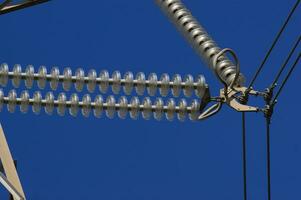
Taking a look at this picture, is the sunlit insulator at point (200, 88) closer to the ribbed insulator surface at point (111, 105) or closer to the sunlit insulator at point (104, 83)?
the ribbed insulator surface at point (111, 105)

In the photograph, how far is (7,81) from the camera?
125 inches

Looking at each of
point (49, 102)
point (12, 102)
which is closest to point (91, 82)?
point (49, 102)

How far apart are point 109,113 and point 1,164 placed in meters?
0.34

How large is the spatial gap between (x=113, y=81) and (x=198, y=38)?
36 centimetres

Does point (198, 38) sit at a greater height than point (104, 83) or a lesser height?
greater

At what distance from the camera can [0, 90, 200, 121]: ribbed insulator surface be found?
3.18m

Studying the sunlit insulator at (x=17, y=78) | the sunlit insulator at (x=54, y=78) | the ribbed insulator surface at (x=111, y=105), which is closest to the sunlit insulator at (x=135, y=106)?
the ribbed insulator surface at (x=111, y=105)

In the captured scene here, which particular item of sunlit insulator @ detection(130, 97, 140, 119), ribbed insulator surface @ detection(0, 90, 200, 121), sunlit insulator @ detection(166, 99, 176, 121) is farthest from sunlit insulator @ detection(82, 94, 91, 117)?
sunlit insulator @ detection(166, 99, 176, 121)

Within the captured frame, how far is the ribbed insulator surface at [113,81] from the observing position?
10.3 ft

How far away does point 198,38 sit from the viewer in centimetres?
340

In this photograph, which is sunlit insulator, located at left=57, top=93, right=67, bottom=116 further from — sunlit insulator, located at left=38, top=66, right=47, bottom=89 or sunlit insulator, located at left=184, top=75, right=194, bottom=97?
sunlit insulator, located at left=184, top=75, right=194, bottom=97

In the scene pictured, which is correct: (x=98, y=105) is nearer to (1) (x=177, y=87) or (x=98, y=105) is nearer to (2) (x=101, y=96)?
(2) (x=101, y=96)

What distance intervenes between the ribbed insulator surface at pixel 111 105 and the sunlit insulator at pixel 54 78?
0.03 meters

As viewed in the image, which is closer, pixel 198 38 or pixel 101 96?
pixel 101 96
